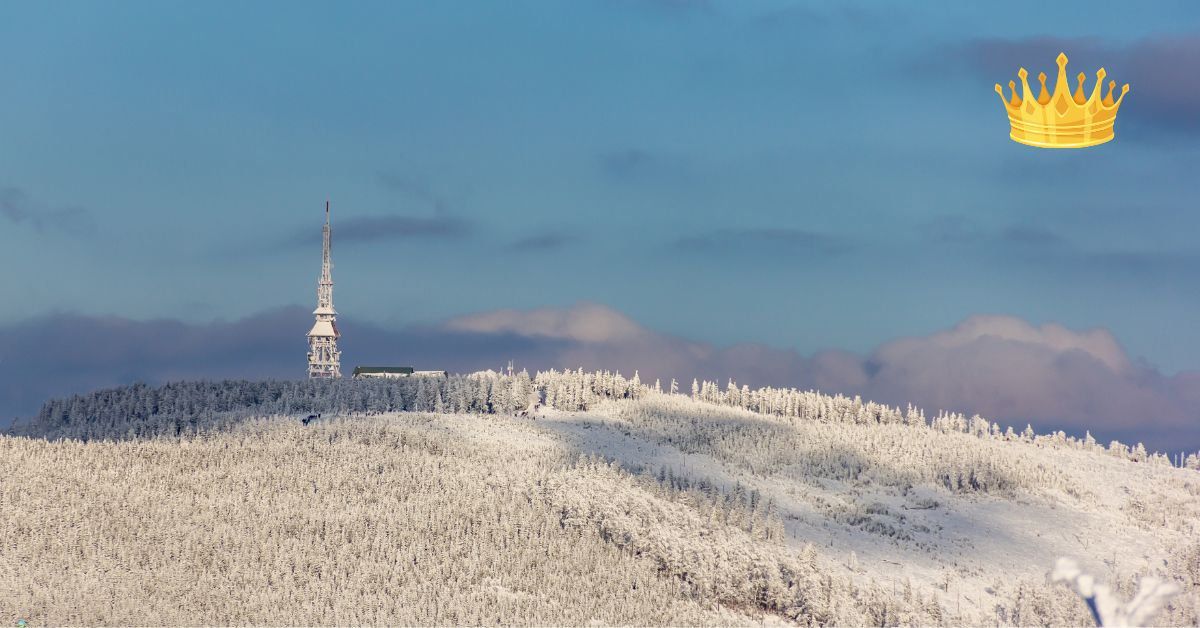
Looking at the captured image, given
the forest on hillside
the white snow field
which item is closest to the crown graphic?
the white snow field

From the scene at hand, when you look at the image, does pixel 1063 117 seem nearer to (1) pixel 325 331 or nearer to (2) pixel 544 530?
(2) pixel 544 530

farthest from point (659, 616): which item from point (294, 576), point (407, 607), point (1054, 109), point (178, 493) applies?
point (178, 493)

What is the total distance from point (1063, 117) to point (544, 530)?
2059 inches

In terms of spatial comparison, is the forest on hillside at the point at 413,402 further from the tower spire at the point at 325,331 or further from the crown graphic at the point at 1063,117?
the crown graphic at the point at 1063,117

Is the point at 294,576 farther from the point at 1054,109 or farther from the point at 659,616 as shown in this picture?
the point at 1054,109

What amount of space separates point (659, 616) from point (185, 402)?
11225 cm

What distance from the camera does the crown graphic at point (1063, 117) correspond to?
55.5 metres

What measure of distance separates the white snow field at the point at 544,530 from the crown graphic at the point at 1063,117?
118ft

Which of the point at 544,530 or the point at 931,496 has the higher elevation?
the point at 931,496

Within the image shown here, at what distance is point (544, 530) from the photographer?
90.8 metres

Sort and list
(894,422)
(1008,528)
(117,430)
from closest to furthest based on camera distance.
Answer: (1008,528)
(117,430)
(894,422)

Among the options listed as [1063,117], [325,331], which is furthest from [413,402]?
[1063,117]

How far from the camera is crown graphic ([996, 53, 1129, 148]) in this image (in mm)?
55531

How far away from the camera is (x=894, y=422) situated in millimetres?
180375
